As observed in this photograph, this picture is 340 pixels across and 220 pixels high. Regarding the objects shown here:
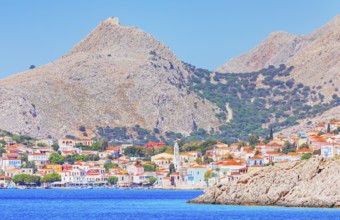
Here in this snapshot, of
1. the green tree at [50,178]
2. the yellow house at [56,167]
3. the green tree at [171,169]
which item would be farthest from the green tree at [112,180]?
the yellow house at [56,167]

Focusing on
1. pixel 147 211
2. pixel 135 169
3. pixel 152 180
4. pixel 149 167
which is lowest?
pixel 147 211

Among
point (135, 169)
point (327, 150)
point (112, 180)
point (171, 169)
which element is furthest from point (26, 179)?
point (327, 150)

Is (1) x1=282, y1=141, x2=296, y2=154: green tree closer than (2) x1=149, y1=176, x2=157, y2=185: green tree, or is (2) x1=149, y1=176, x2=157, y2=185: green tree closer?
(1) x1=282, y1=141, x2=296, y2=154: green tree

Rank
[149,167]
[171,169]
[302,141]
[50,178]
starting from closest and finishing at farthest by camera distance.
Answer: [171,169] → [50,178] → [302,141] → [149,167]

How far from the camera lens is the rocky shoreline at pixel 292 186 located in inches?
3738

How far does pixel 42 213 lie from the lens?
102 m

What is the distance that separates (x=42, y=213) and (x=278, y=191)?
63.8ft

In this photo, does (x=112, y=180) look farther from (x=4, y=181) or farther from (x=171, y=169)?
(x=4, y=181)

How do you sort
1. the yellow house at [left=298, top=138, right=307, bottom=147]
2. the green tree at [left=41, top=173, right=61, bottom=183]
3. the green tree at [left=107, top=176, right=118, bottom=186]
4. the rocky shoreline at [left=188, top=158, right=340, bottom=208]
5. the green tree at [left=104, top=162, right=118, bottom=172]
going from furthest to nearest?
1. the green tree at [left=104, top=162, right=118, bottom=172]
2. the green tree at [left=107, top=176, right=118, bottom=186]
3. the green tree at [left=41, top=173, right=61, bottom=183]
4. the yellow house at [left=298, top=138, right=307, bottom=147]
5. the rocky shoreline at [left=188, top=158, right=340, bottom=208]

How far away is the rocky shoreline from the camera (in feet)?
311

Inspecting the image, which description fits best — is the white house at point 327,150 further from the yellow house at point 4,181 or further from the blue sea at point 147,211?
the yellow house at point 4,181

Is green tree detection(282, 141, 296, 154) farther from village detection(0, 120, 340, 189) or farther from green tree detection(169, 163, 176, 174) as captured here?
green tree detection(169, 163, 176, 174)

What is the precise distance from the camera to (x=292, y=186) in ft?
318

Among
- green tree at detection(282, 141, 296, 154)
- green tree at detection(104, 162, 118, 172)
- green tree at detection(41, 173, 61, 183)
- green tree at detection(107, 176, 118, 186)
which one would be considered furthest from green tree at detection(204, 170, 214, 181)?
green tree at detection(41, 173, 61, 183)
